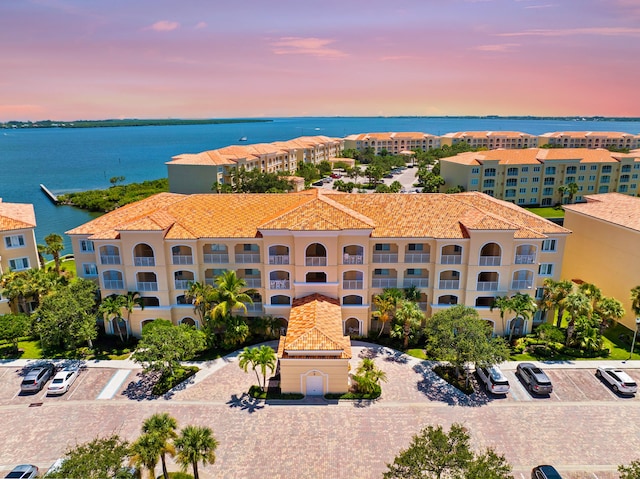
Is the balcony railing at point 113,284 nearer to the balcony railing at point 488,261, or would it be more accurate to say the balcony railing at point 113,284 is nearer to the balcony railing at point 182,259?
the balcony railing at point 182,259

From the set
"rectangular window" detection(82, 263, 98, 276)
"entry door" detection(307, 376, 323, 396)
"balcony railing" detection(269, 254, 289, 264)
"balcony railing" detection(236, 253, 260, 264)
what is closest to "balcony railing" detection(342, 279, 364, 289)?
"balcony railing" detection(269, 254, 289, 264)

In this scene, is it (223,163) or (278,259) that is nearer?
(278,259)

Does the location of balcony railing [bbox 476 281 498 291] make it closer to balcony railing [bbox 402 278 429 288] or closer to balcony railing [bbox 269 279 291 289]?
balcony railing [bbox 402 278 429 288]

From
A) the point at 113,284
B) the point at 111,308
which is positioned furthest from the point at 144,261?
the point at 111,308

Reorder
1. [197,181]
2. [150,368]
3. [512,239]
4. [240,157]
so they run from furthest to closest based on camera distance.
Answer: [240,157] < [197,181] < [512,239] < [150,368]

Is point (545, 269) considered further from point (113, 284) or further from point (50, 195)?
point (50, 195)

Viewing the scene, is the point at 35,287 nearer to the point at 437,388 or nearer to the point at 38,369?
the point at 38,369

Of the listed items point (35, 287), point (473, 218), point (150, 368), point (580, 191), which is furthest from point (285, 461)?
point (580, 191)
